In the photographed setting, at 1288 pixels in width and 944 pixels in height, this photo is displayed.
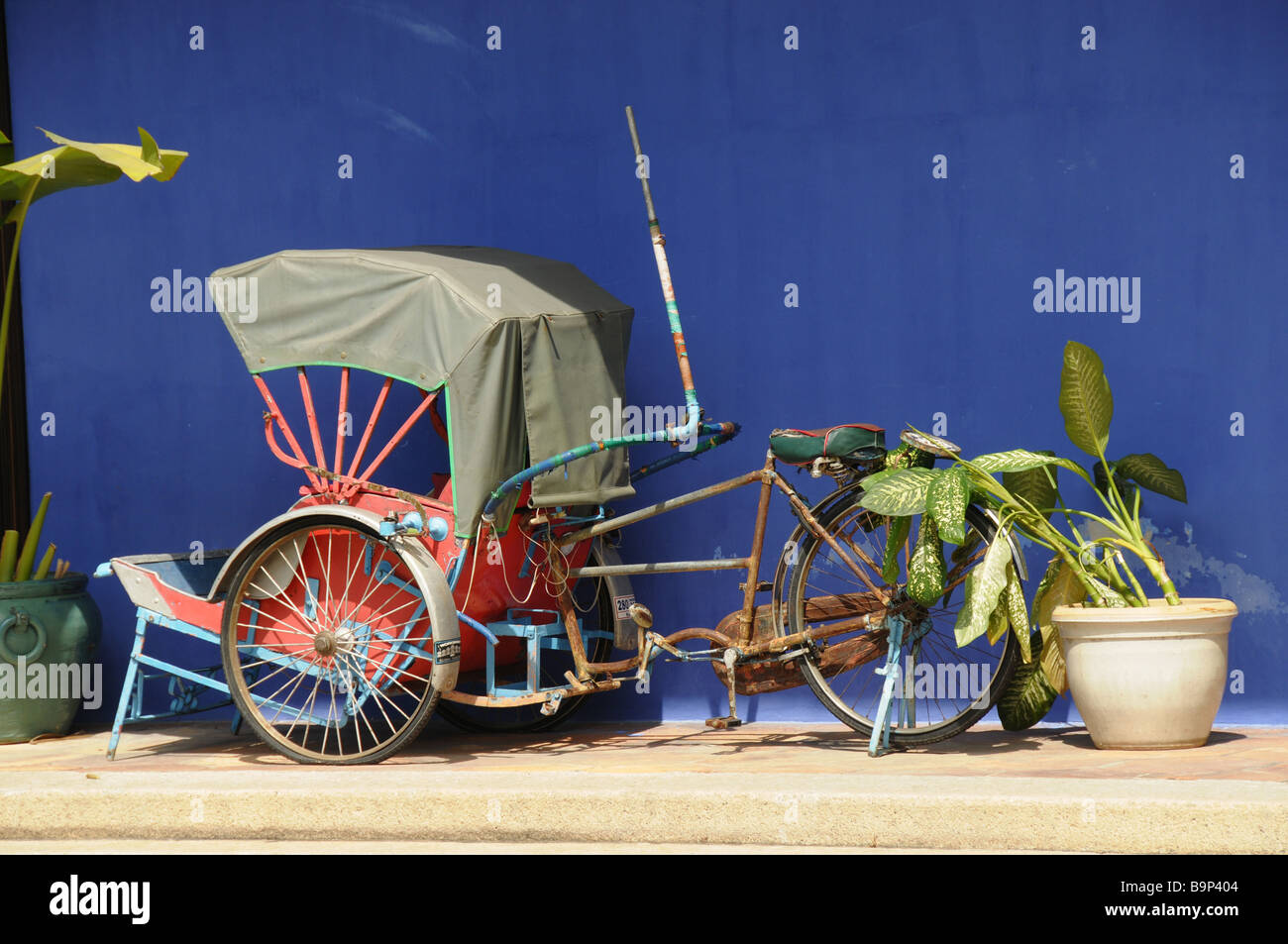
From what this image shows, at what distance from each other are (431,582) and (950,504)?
1.98m

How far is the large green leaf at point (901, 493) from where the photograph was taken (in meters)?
5.26

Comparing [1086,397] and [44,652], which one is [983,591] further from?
[44,652]

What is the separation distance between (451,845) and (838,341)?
2.87 meters

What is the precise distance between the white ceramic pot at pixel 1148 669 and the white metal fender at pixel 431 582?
91.2 inches

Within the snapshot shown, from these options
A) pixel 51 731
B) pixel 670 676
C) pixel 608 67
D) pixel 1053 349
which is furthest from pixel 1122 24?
pixel 51 731

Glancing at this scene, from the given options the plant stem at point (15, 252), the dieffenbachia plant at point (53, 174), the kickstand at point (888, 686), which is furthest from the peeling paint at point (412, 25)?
the kickstand at point (888, 686)

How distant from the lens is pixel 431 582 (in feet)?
18.2

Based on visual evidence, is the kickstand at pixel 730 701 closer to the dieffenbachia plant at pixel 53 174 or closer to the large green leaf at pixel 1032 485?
the large green leaf at pixel 1032 485

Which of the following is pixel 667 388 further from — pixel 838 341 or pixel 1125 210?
pixel 1125 210

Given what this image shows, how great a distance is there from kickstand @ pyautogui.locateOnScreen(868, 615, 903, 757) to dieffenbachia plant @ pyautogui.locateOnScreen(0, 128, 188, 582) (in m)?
3.57

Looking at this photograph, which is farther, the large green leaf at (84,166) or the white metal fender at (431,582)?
the large green leaf at (84,166)

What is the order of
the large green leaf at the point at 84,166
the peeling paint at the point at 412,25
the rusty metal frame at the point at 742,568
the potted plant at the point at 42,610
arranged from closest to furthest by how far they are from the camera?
the rusty metal frame at the point at 742,568, the large green leaf at the point at 84,166, the potted plant at the point at 42,610, the peeling paint at the point at 412,25

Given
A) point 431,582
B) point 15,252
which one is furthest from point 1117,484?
point 15,252

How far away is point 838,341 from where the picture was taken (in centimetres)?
642
